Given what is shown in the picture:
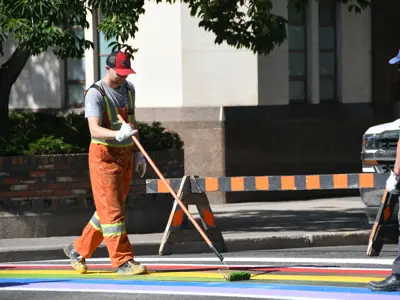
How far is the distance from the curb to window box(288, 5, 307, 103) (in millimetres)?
7186

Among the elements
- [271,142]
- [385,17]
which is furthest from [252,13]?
[385,17]

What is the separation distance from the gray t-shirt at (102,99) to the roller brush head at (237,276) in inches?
71.7

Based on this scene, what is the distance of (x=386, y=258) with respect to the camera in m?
12.2

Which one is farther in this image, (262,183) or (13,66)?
(13,66)

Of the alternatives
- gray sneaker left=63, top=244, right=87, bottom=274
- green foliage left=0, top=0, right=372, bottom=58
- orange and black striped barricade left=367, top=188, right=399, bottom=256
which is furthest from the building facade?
gray sneaker left=63, top=244, right=87, bottom=274

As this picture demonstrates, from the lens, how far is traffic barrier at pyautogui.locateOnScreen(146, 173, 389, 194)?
12906mm

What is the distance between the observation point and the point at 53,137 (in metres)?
14.9

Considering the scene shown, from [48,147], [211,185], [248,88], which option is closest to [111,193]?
[211,185]

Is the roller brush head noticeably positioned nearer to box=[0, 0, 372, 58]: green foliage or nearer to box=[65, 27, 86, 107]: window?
box=[0, 0, 372, 58]: green foliage

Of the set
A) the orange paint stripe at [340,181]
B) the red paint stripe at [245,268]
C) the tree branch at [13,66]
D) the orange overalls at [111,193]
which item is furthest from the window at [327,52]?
the orange overalls at [111,193]

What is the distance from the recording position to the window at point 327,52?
21484 mm

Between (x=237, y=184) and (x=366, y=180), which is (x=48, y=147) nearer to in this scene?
(x=237, y=184)

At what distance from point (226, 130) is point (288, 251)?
674 centimetres

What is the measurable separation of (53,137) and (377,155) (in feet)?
13.2
